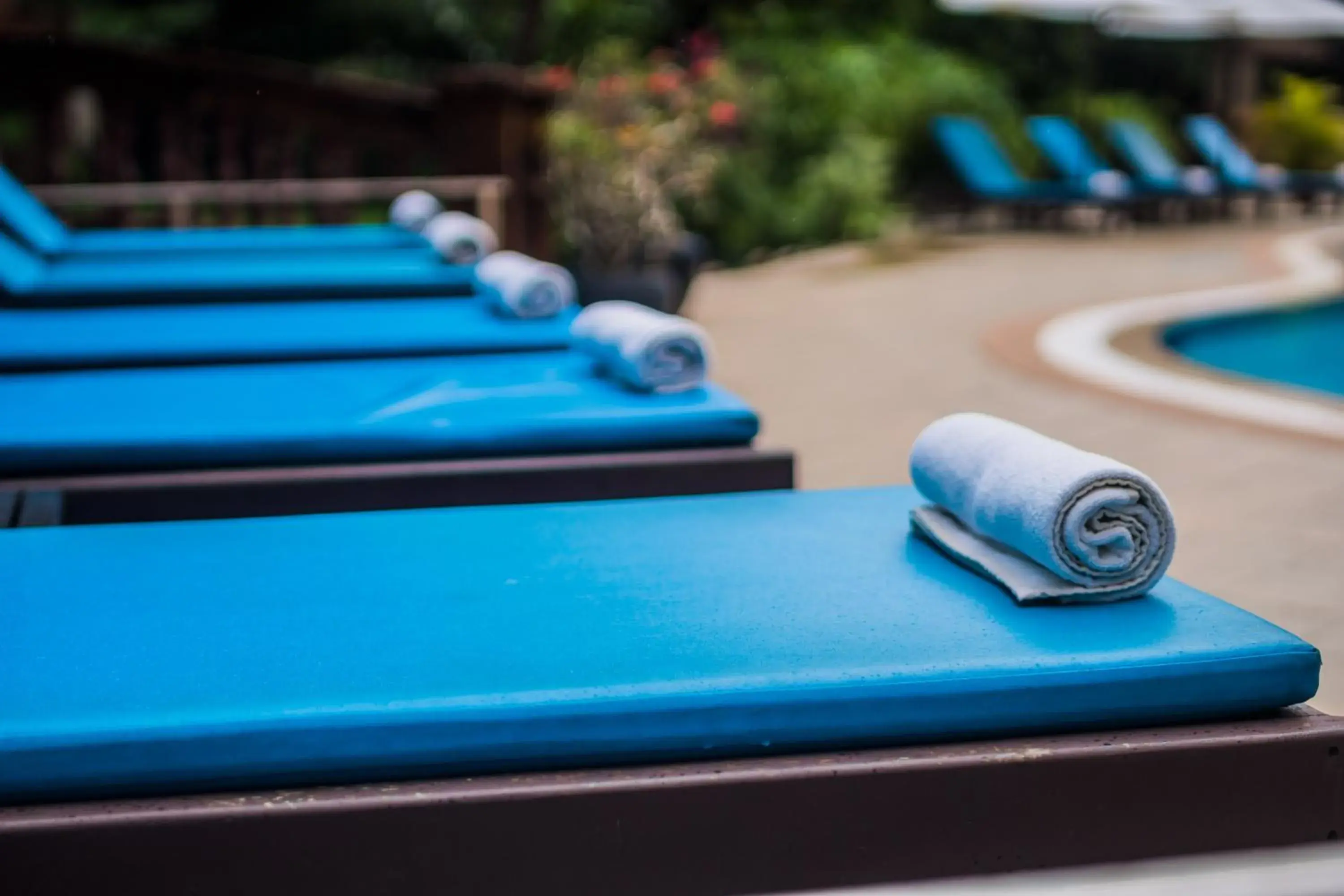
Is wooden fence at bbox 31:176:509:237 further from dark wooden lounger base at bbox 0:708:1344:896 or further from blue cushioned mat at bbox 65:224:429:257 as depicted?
dark wooden lounger base at bbox 0:708:1344:896

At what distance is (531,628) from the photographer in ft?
5.21

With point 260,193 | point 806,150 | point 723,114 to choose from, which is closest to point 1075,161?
point 806,150

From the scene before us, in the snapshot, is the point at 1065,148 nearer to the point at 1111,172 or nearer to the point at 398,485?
the point at 1111,172

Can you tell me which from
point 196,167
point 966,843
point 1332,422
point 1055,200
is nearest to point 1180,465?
point 1332,422

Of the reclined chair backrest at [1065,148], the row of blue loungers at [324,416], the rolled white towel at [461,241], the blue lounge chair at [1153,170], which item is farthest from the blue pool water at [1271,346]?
the reclined chair backrest at [1065,148]

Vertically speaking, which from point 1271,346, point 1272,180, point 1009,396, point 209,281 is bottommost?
point 1271,346

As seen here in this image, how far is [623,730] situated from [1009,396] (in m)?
3.62

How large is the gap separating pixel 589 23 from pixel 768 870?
37.9 ft

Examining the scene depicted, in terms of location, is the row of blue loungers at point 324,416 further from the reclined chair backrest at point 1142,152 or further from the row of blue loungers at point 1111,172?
the reclined chair backrest at point 1142,152

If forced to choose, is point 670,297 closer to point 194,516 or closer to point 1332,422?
point 1332,422

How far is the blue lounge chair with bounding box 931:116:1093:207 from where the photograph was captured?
11.5m

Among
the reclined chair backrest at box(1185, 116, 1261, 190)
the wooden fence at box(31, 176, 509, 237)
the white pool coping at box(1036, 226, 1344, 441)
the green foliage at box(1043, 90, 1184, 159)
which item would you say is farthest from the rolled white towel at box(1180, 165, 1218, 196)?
the wooden fence at box(31, 176, 509, 237)

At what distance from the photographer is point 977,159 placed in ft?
39.0

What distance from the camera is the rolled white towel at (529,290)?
3.75m
